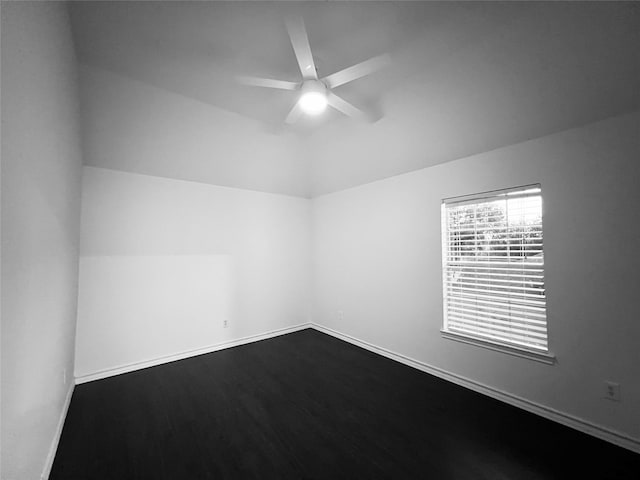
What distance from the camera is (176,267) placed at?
3.40 metres

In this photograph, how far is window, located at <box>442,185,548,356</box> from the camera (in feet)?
7.47

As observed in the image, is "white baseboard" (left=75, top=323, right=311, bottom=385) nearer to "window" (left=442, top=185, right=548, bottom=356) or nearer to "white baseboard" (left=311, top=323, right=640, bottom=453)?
"white baseboard" (left=311, top=323, right=640, bottom=453)

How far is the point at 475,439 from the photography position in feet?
6.26

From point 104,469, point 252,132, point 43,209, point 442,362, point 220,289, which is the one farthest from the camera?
point 220,289

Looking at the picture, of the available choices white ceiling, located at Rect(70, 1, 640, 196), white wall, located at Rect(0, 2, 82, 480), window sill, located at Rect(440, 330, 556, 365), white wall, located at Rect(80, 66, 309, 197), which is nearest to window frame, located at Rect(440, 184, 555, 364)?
window sill, located at Rect(440, 330, 556, 365)

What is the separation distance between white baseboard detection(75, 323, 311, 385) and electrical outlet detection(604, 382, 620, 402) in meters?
3.71

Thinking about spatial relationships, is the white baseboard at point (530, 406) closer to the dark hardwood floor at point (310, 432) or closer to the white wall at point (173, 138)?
the dark hardwood floor at point (310, 432)

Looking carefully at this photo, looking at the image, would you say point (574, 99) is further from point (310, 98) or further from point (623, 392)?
point (623, 392)

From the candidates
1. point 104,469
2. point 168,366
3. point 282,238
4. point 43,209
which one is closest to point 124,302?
point 168,366

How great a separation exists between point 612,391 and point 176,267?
4552 millimetres

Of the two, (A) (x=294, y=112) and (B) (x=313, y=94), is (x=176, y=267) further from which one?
(B) (x=313, y=94)

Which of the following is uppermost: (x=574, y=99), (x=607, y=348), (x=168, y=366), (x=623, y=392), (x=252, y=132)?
(x=252, y=132)

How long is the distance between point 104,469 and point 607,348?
12.3 feet

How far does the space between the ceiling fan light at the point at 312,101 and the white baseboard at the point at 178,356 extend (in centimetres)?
342
